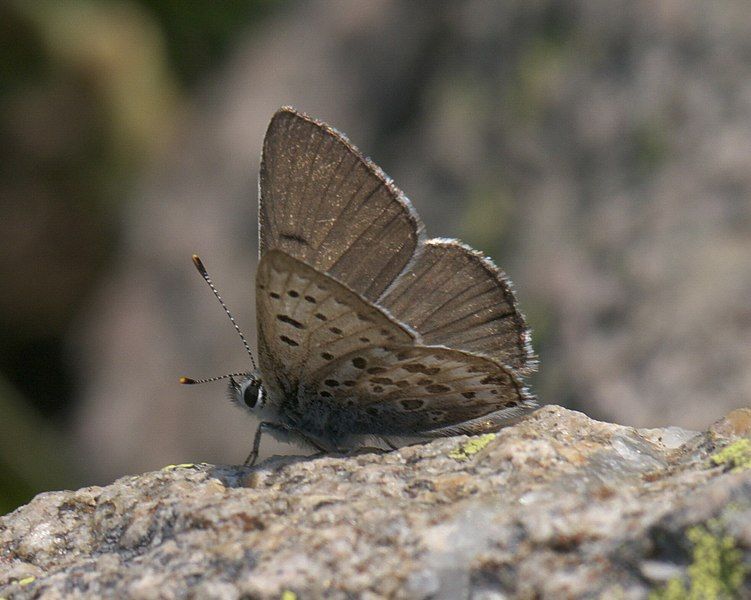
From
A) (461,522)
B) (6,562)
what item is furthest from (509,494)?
(6,562)

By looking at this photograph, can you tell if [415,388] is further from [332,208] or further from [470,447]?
[332,208]

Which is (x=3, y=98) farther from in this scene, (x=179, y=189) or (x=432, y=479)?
(x=432, y=479)

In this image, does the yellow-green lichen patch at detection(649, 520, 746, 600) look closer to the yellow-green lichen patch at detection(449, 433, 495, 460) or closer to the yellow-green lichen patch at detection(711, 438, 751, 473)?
the yellow-green lichen patch at detection(711, 438, 751, 473)

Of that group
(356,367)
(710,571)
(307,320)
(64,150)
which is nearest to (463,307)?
(356,367)

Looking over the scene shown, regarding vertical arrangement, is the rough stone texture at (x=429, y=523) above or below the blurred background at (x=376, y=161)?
below

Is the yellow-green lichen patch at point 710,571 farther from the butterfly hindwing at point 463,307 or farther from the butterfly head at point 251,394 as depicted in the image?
the butterfly head at point 251,394

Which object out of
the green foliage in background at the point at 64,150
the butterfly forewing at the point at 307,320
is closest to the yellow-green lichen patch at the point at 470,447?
the butterfly forewing at the point at 307,320

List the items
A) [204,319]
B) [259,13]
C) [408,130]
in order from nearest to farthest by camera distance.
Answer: [408,130] < [204,319] < [259,13]

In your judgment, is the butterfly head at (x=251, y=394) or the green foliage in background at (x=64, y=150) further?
the green foliage in background at (x=64, y=150)
